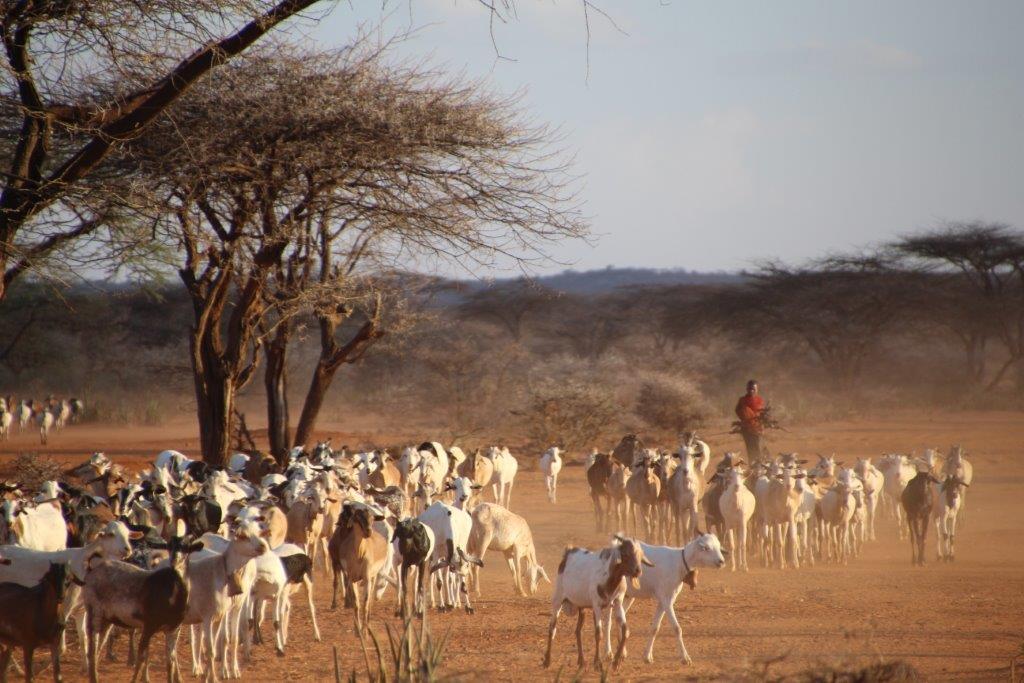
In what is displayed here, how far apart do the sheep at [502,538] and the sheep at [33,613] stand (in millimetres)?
5130

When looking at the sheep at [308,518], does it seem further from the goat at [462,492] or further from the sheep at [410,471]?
the sheep at [410,471]

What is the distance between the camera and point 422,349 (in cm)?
3606

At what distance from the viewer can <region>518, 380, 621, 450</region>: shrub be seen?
1032 inches

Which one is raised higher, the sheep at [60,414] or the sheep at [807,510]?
the sheep at [60,414]

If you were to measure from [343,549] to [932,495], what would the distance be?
8.10m

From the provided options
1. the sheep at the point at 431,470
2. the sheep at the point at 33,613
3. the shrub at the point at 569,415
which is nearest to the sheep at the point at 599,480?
the sheep at the point at 431,470

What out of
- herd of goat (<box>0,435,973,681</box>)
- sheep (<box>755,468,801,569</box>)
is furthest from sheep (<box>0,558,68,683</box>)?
Answer: sheep (<box>755,468,801,569</box>)

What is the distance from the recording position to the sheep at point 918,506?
46.9ft

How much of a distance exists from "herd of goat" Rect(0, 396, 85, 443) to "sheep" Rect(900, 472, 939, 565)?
2018 centimetres

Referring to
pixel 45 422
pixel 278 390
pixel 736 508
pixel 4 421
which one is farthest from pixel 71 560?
pixel 4 421

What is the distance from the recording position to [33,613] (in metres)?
7.46

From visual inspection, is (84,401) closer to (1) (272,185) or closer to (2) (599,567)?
(1) (272,185)

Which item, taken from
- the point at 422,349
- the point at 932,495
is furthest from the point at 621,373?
the point at 932,495

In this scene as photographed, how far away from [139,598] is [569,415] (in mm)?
19007
